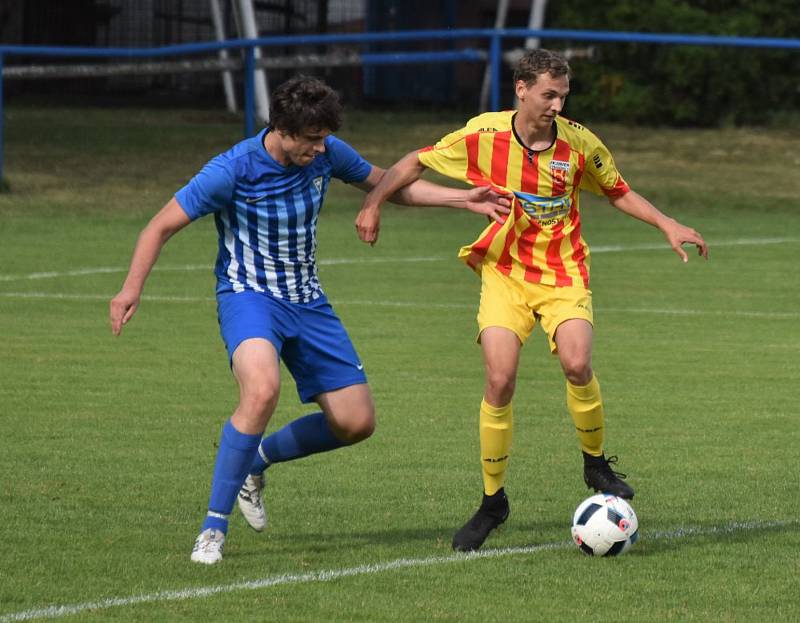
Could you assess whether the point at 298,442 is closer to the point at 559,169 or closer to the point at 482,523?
the point at 482,523

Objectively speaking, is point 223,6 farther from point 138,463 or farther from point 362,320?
point 138,463

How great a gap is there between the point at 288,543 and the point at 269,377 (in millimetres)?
773

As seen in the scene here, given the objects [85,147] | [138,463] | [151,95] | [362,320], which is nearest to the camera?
[138,463]

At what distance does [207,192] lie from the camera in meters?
6.53

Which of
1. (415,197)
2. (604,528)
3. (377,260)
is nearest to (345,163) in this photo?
(415,197)

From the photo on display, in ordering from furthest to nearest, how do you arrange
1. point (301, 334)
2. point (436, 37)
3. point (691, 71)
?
point (691, 71) → point (436, 37) → point (301, 334)

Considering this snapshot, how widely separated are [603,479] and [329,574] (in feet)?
4.99

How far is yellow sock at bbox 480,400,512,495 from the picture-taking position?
6996 millimetres

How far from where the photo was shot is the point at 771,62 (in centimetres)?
2811

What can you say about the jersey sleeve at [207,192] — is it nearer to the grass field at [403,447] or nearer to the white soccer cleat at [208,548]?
the white soccer cleat at [208,548]

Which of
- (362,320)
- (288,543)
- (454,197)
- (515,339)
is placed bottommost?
(362,320)

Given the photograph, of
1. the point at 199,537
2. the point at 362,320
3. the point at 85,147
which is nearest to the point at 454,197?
the point at 199,537

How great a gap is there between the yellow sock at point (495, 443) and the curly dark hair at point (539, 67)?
1.29 metres

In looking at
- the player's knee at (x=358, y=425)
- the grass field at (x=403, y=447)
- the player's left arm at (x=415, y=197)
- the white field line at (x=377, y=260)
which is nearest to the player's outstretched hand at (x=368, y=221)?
the player's left arm at (x=415, y=197)
